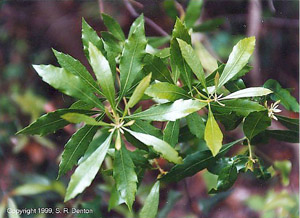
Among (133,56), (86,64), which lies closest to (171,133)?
(133,56)

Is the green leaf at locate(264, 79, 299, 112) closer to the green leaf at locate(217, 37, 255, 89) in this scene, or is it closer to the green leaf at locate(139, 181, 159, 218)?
the green leaf at locate(217, 37, 255, 89)

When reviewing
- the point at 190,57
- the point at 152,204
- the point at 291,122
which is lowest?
the point at 152,204

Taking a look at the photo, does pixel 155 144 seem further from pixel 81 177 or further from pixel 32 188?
pixel 32 188

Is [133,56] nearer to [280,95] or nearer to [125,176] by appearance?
[125,176]

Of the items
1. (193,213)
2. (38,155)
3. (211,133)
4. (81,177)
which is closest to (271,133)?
(211,133)

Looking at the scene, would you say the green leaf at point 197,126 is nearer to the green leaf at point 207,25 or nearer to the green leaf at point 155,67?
the green leaf at point 155,67

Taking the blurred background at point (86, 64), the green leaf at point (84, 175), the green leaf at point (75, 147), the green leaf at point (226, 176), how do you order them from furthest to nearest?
the blurred background at point (86, 64) → the green leaf at point (226, 176) → the green leaf at point (75, 147) → the green leaf at point (84, 175)

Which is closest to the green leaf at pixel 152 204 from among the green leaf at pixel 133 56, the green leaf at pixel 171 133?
the green leaf at pixel 171 133

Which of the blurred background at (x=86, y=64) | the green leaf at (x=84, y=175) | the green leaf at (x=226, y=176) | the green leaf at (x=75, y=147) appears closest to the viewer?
the green leaf at (x=84, y=175)
